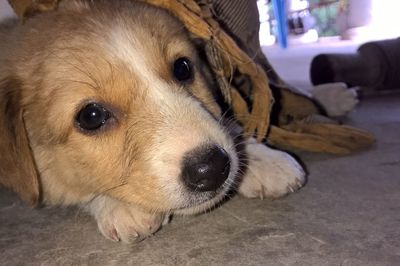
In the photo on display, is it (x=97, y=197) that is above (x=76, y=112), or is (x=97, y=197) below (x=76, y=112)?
below

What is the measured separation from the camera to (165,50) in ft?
7.83

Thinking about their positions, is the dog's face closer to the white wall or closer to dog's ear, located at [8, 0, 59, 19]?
dog's ear, located at [8, 0, 59, 19]

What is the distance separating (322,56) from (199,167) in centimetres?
331

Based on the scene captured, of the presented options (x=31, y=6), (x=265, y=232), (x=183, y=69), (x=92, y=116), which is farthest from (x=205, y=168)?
(x=31, y=6)

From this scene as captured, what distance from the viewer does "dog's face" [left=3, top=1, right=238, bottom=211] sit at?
2.06 meters

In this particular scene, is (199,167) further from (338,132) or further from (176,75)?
(338,132)

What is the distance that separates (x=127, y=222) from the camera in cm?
224

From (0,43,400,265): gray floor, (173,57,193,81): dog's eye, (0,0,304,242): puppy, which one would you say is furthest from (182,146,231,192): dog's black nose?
(173,57,193,81): dog's eye

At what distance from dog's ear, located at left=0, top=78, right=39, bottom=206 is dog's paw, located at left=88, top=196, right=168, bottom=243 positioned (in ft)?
1.20

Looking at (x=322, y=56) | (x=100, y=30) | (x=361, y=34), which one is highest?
(x=100, y=30)

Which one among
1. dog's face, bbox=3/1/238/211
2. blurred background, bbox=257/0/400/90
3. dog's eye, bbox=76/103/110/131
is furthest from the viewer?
blurred background, bbox=257/0/400/90

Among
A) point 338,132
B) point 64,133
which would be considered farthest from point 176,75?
point 338,132

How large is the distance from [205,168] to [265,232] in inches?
16.6

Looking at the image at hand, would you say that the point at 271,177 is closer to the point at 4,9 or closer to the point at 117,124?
the point at 117,124
